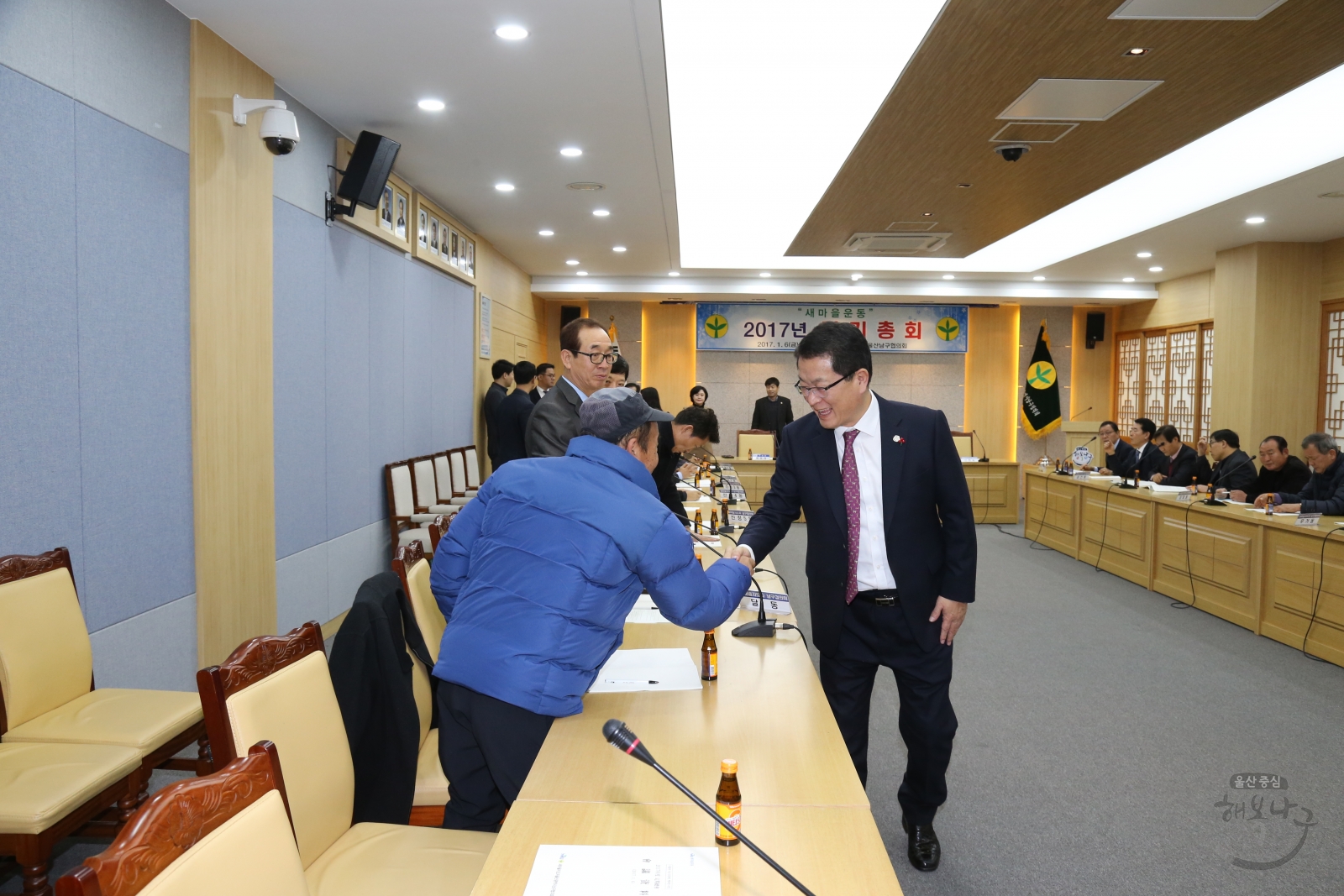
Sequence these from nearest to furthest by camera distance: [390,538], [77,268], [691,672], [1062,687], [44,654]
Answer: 1. [691,672]
2. [44,654]
3. [77,268]
4. [1062,687]
5. [390,538]

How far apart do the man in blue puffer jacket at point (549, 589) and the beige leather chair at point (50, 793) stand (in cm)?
106

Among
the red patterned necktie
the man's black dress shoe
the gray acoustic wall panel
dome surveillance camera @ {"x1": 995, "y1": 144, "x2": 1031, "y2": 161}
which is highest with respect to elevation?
dome surveillance camera @ {"x1": 995, "y1": 144, "x2": 1031, "y2": 161}

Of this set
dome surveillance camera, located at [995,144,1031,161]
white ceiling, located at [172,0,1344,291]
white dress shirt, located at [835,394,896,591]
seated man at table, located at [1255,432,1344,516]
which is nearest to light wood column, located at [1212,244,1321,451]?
white ceiling, located at [172,0,1344,291]

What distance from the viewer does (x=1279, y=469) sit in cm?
644

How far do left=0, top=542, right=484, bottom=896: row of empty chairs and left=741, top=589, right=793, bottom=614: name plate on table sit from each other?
106 centimetres

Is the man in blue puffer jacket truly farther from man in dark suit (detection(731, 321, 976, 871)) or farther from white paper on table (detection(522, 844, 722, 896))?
man in dark suit (detection(731, 321, 976, 871))

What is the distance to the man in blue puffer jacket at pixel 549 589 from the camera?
1.67 meters

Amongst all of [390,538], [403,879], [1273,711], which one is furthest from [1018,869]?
[390,538]

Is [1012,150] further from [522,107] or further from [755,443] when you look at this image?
[755,443]

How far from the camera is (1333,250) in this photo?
8055 mm

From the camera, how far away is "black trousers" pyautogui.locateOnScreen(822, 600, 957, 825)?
2.35m

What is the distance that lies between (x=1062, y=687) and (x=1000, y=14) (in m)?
3.36

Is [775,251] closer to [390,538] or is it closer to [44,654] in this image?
[390,538]

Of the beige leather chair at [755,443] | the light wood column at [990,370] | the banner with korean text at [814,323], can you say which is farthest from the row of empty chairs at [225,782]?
the light wood column at [990,370]
